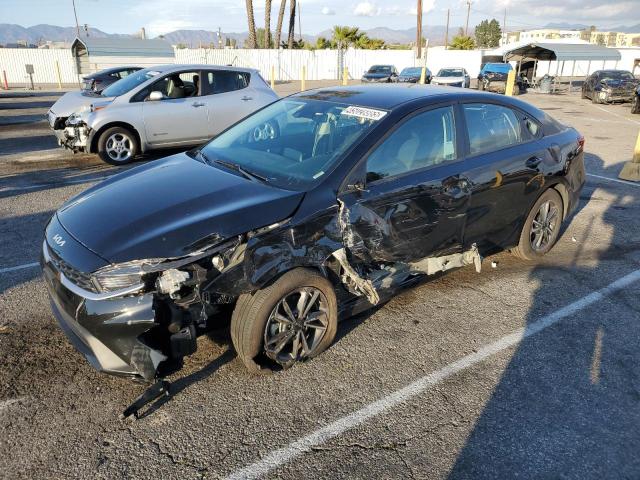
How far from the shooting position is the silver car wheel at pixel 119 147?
8570mm

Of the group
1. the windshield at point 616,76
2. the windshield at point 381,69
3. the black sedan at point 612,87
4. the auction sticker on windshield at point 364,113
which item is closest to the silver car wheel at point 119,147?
the auction sticker on windshield at point 364,113

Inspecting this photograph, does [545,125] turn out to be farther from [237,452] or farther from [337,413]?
[237,452]

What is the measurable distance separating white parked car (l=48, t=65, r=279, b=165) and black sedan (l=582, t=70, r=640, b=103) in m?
19.9

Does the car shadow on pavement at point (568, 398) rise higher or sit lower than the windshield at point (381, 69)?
lower

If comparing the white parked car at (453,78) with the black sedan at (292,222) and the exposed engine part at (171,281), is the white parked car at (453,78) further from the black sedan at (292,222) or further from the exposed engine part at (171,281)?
the exposed engine part at (171,281)

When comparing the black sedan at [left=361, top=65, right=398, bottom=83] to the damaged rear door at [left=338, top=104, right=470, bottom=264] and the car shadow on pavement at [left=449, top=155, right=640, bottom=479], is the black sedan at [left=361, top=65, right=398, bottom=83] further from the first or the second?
the car shadow on pavement at [left=449, top=155, right=640, bottom=479]

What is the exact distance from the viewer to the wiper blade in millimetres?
3372

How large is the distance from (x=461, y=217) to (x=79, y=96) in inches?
357

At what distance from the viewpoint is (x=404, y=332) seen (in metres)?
3.69

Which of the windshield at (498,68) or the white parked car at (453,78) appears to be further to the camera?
the windshield at (498,68)

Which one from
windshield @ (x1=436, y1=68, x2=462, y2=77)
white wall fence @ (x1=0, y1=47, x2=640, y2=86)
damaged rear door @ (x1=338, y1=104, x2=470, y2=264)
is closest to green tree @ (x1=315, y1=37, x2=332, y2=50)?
white wall fence @ (x1=0, y1=47, x2=640, y2=86)

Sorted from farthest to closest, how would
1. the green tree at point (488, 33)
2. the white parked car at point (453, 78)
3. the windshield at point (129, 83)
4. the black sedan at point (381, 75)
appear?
the green tree at point (488, 33) < the black sedan at point (381, 75) < the white parked car at point (453, 78) < the windshield at point (129, 83)

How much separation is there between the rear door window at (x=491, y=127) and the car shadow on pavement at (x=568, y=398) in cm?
131

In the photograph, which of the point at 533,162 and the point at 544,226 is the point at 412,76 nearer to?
the point at 544,226
